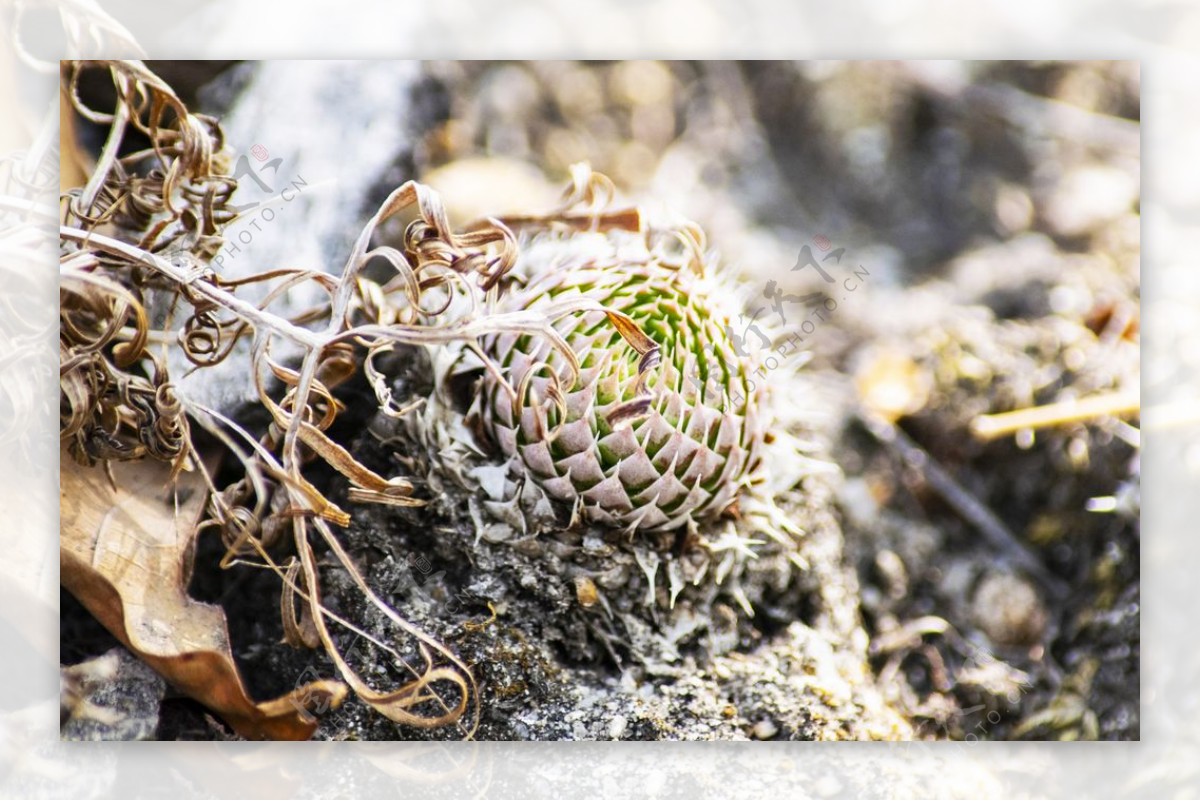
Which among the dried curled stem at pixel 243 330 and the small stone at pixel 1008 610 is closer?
the dried curled stem at pixel 243 330

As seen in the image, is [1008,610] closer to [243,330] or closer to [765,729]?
[765,729]

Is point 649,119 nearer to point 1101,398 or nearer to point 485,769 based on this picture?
Answer: point 1101,398

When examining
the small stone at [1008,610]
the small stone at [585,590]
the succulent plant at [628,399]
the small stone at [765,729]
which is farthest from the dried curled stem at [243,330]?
the small stone at [1008,610]

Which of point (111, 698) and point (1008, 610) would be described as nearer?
point (111, 698)

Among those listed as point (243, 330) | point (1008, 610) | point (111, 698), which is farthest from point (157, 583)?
point (1008, 610)

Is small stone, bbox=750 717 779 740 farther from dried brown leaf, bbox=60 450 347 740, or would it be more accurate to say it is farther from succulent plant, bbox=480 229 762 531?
dried brown leaf, bbox=60 450 347 740

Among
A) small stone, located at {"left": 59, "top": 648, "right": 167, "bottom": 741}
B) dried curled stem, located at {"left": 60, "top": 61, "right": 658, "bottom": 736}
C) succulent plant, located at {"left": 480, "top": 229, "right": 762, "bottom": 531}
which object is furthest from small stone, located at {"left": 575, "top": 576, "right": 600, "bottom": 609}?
small stone, located at {"left": 59, "top": 648, "right": 167, "bottom": 741}

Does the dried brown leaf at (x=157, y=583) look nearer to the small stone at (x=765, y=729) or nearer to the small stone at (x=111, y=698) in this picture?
the small stone at (x=111, y=698)

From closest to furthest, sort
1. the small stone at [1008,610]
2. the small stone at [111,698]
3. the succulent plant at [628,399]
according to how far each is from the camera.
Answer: the succulent plant at [628,399] → the small stone at [111,698] → the small stone at [1008,610]
